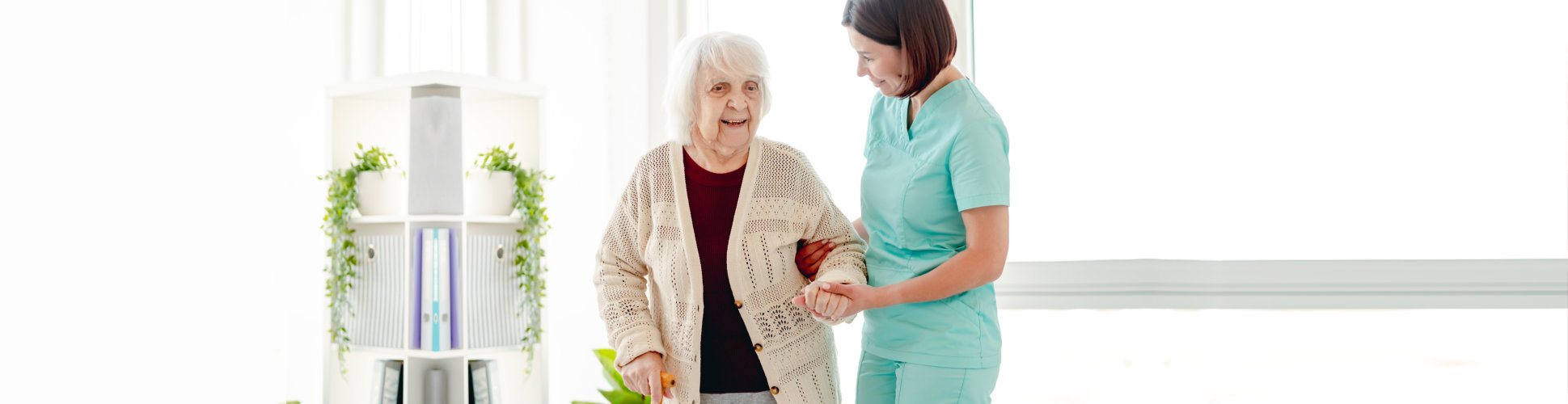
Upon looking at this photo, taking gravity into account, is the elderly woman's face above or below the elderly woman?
above

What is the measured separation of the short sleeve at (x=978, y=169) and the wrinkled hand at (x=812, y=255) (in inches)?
9.0

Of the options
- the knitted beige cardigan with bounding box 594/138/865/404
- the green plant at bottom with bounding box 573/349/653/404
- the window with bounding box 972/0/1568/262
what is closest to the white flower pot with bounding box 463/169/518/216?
the green plant at bottom with bounding box 573/349/653/404

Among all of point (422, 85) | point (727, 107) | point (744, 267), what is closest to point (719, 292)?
point (744, 267)

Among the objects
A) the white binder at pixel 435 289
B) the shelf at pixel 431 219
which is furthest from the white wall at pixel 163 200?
the white binder at pixel 435 289

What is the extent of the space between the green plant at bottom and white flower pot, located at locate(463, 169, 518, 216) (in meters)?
0.45

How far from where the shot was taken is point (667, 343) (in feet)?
4.43

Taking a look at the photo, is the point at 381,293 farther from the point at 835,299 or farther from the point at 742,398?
the point at 835,299

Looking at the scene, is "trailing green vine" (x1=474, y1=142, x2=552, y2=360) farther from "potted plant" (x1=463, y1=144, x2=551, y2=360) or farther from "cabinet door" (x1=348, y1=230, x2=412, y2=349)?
"cabinet door" (x1=348, y1=230, x2=412, y2=349)

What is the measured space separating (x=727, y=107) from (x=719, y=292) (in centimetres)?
28

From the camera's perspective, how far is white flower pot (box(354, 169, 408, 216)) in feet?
6.87

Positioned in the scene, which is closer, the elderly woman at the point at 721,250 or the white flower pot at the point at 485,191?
the elderly woman at the point at 721,250

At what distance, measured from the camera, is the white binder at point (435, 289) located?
2.05 meters

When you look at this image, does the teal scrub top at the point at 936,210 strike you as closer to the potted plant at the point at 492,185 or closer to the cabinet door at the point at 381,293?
the potted plant at the point at 492,185

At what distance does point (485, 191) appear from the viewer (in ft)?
7.05
